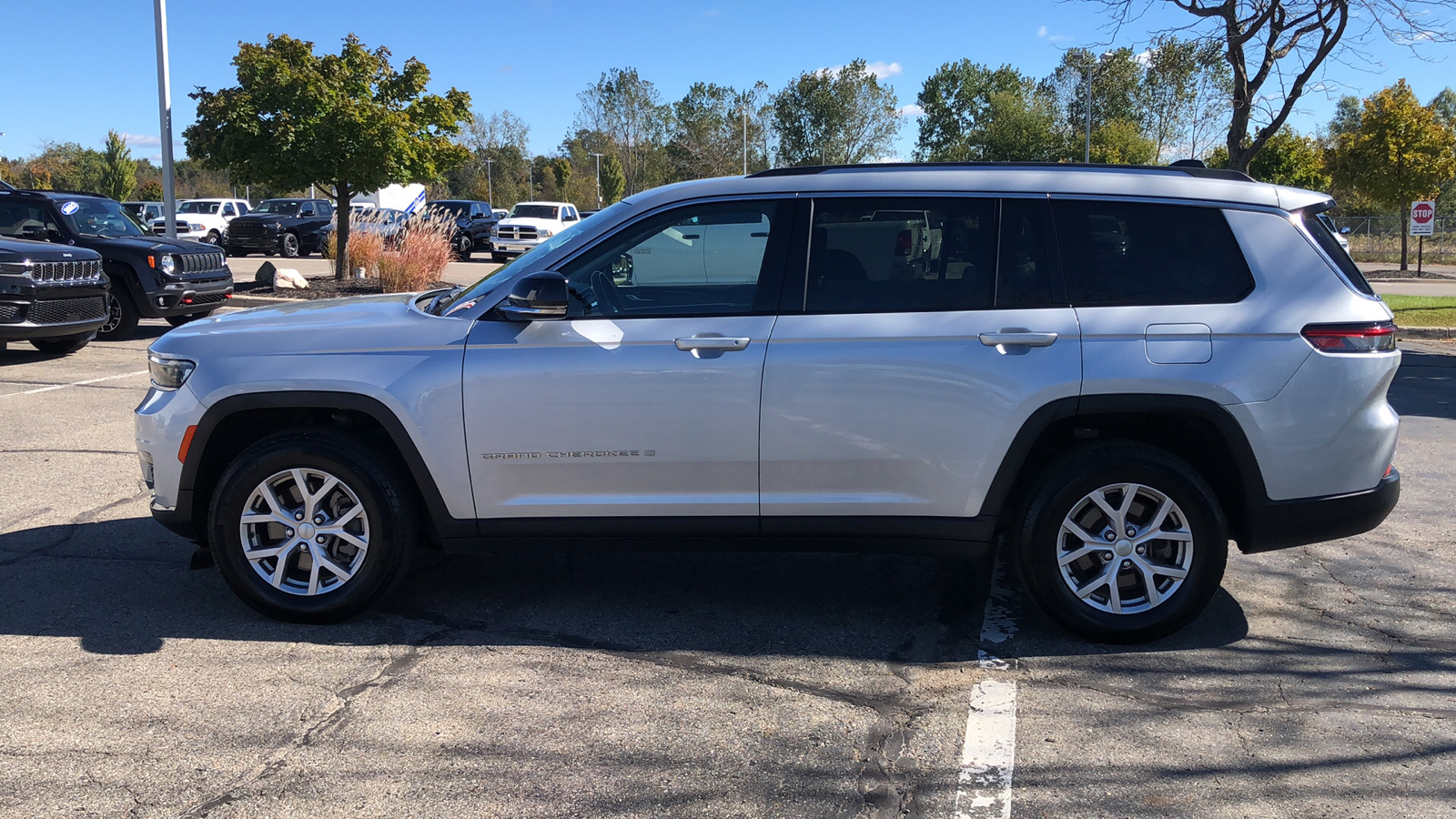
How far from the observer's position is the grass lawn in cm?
1675

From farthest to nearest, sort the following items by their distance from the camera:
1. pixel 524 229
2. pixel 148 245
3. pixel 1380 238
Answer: pixel 1380 238 < pixel 524 229 < pixel 148 245

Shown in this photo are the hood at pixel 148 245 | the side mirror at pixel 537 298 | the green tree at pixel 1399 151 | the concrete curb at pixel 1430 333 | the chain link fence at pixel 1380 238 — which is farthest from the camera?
the chain link fence at pixel 1380 238

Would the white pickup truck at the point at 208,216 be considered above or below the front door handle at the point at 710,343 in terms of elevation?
above

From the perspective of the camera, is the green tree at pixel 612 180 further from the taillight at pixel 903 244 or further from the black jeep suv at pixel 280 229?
the taillight at pixel 903 244

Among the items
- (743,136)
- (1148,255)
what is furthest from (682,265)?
(743,136)

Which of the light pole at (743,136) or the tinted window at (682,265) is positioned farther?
the light pole at (743,136)

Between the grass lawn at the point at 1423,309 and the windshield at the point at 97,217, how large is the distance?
18149mm

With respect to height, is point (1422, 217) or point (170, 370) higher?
point (1422, 217)

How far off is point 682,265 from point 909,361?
1065mm

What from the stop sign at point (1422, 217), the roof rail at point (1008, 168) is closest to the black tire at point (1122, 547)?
the roof rail at point (1008, 168)

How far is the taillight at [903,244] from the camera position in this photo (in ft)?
14.2

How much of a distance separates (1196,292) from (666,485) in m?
2.21

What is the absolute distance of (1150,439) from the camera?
14.7 ft

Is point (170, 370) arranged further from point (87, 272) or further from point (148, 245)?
point (148, 245)
